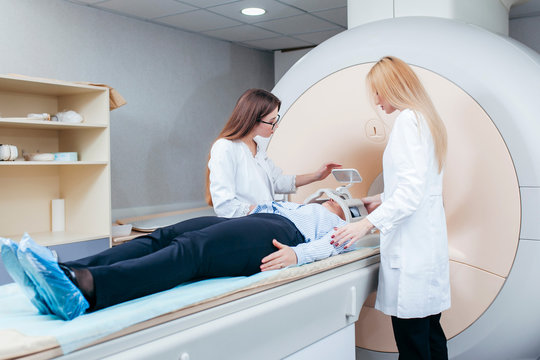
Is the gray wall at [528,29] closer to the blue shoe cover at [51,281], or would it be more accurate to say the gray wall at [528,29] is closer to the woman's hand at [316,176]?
the woman's hand at [316,176]

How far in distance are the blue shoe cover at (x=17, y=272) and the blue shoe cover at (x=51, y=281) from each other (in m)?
0.02

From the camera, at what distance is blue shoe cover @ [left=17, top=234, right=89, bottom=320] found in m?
0.89

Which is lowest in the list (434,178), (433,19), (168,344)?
(168,344)

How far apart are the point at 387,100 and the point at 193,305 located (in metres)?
0.86

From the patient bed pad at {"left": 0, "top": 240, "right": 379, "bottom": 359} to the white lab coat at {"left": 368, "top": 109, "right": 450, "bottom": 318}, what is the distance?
1.09 ft

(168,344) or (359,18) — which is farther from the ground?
(359,18)

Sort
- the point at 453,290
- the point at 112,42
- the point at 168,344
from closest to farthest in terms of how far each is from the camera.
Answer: the point at 168,344
the point at 453,290
the point at 112,42

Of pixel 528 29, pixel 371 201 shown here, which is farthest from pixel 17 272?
pixel 528 29

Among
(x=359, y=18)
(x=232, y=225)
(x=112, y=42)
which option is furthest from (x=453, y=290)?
(x=112, y=42)

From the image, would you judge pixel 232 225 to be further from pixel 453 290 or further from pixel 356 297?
pixel 453 290

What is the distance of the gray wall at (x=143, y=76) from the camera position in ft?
9.14

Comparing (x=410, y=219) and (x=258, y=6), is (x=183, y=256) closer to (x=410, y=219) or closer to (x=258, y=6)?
(x=410, y=219)

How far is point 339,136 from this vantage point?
6.73 ft

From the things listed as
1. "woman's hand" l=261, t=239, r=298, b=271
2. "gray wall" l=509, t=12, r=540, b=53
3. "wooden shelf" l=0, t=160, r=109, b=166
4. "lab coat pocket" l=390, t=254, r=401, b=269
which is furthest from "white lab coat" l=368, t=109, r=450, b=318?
"gray wall" l=509, t=12, r=540, b=53
